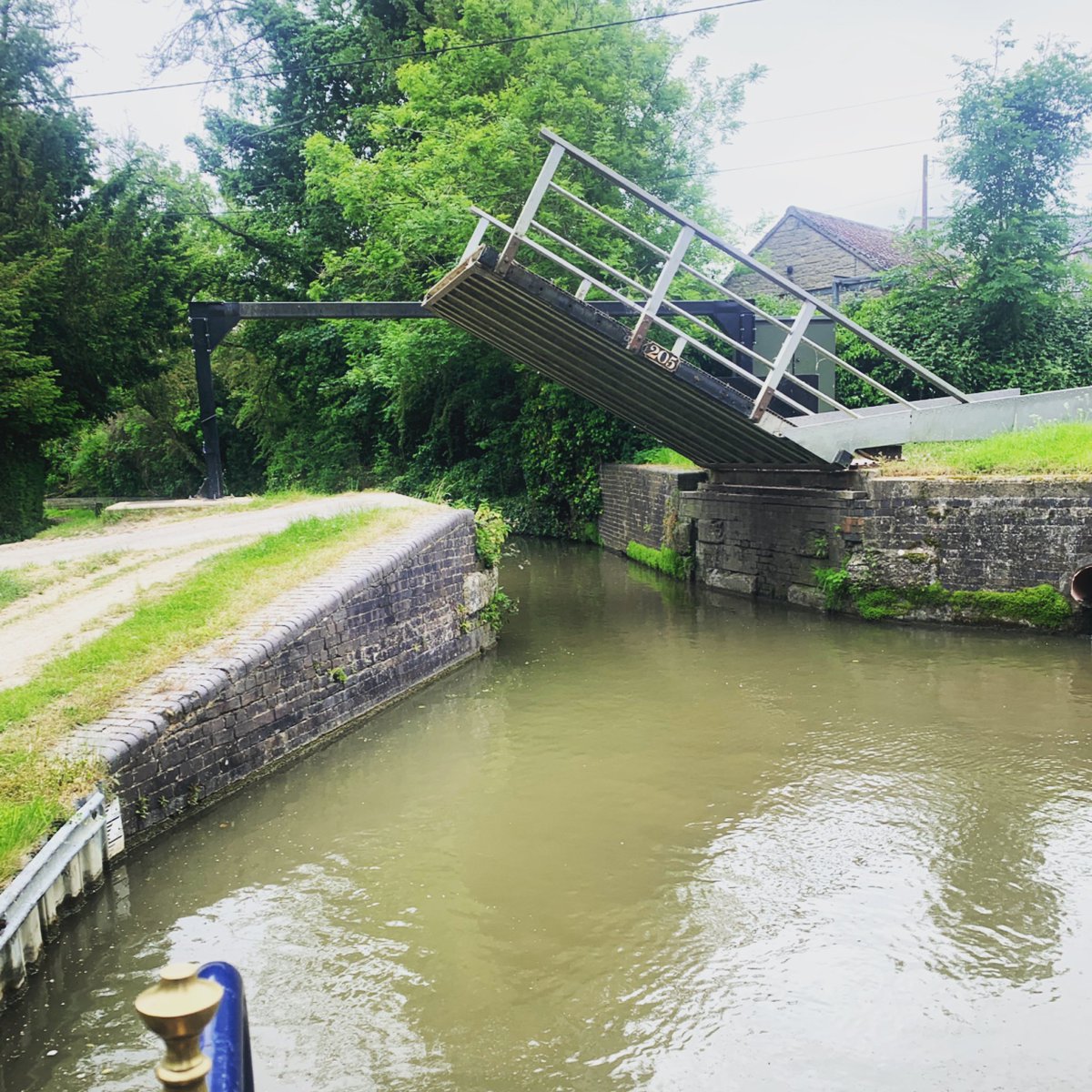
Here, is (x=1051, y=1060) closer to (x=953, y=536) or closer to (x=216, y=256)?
(x=953, y=536)

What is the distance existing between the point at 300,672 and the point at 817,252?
71.8 feet

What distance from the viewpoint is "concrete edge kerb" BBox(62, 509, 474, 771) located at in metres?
4.71

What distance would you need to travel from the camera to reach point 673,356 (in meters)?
8.82

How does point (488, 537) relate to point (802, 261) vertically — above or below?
below

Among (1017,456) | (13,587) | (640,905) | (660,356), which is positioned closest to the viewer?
(640,905)

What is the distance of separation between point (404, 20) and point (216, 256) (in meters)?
7.34

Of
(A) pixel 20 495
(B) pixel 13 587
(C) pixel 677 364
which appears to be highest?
(C) pixel 677 364

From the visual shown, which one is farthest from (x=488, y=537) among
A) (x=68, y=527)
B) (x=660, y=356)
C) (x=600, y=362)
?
(x=68, y=527)

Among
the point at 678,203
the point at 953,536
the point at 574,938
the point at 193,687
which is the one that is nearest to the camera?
the point at 574,938

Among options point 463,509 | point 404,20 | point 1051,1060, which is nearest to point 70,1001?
point 1051,1060

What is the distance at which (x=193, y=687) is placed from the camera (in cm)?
524

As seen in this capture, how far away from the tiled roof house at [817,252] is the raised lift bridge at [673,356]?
416 inches

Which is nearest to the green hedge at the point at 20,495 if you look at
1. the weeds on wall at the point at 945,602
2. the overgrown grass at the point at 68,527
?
the overgrown grass at the point at 68,527

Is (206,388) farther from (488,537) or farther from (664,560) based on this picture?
(664,560)
